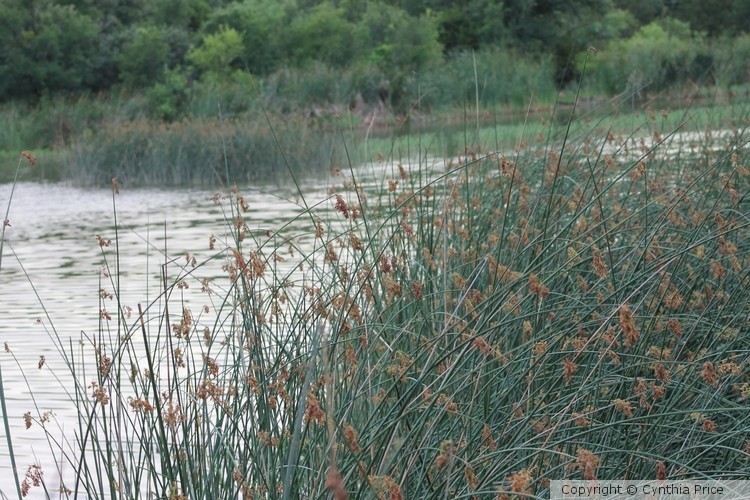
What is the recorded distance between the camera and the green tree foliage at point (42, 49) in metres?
30.3

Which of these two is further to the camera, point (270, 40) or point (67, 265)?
point (270, 40)

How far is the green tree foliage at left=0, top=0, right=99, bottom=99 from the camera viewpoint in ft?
99.3

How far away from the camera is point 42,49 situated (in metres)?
31.0

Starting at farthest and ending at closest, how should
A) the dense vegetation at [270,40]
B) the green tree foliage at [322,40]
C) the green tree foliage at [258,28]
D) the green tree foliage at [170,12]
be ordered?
the green tree foliage at [170,12], the green tree foliage at [322,40], the green tree foliage at [258,28], the dense vegetation at [270,40]

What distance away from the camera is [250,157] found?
16375mm

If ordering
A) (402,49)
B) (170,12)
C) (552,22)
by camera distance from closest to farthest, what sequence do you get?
(402,49)
(170,12)
(552,22)

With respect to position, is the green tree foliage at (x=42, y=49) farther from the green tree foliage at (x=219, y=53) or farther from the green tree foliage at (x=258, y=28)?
the green tree foliage at (x=258, y=28)

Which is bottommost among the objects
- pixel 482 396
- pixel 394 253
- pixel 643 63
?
pixel 482 396

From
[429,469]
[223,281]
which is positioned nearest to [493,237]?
[429,469]

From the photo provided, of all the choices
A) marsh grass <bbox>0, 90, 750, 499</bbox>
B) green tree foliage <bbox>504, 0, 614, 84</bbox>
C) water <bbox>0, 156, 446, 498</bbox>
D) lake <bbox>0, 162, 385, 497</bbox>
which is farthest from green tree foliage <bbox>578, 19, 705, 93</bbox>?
marsh grass <bbox>0, 90, 750, 499</bbox>

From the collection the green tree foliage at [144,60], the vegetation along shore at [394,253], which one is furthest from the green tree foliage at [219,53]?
the green tree foliage at [144,60]

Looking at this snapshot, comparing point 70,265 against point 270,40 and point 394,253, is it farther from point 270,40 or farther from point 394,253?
point 270,40

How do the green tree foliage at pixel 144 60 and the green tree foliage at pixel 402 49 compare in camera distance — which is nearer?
the green tree foliage at pixel 402 49

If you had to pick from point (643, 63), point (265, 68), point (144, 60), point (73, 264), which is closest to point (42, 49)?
point (144, 60)
